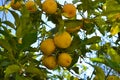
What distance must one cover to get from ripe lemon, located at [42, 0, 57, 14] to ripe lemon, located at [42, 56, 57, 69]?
0.28 meters

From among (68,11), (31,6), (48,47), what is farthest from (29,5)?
(48,47)

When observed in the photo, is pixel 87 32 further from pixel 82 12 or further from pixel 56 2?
pixel 56 2

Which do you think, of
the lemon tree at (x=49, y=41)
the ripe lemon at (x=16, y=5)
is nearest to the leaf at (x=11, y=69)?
the lemon tree at (x=49, y=41)

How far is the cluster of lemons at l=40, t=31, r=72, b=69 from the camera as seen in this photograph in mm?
2137

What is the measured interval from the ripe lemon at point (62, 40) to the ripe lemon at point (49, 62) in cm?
9

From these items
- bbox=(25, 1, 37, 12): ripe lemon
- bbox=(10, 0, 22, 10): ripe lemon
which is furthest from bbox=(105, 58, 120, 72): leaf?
bbox=(10, 0, 22, 10): ripe lemon

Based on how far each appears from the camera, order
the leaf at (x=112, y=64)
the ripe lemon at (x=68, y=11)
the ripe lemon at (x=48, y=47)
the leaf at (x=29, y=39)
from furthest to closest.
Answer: the ripe lemon at (x=68, y=11) < the ripe lemon at (x=48, y=47) < the leaf at (x=29, y=39) < the leaf at (x=112, y=64)

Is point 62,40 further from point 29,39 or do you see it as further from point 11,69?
point 11,69

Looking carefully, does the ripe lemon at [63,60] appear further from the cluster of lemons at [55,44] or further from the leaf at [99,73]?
the leaf at [99,73]

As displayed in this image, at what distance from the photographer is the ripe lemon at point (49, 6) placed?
2.23 meters

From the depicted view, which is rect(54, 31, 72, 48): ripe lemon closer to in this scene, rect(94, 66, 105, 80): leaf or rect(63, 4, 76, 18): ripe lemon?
rect(63, 4, 76, 18): ripe lemon

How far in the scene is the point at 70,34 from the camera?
2.35 m

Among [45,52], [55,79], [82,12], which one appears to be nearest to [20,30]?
[45,52]

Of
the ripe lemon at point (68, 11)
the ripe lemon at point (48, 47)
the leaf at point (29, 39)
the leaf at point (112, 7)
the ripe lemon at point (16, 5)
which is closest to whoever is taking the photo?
the leaf at point (29, 39)
